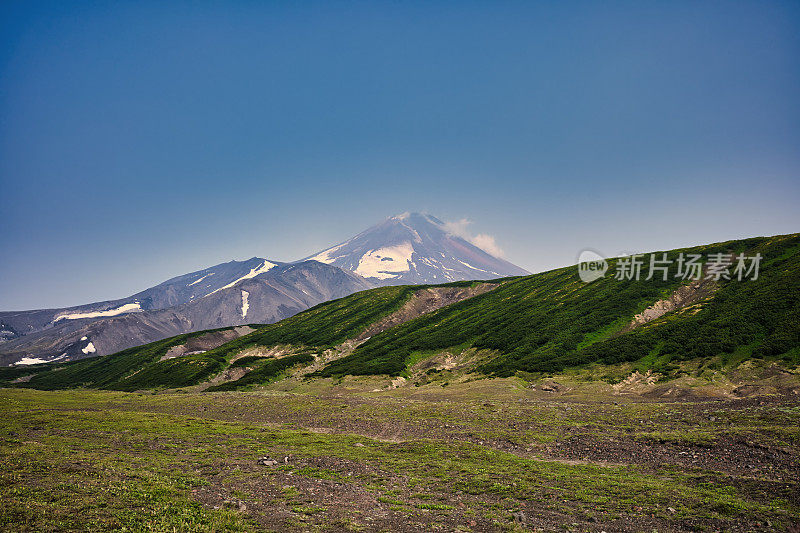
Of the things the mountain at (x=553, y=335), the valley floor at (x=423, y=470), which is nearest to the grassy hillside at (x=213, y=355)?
the mountain at (x=553, y=335)

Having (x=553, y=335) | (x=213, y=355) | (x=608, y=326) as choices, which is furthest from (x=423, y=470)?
(x=213, y=355)

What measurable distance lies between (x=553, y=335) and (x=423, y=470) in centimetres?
6153

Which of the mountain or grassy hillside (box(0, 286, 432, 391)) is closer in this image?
the mountain

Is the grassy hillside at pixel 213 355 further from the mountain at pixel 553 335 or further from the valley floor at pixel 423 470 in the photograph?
the valley floor at pixel 423 470

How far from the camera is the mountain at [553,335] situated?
2014 inches

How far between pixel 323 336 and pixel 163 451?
100665 mm

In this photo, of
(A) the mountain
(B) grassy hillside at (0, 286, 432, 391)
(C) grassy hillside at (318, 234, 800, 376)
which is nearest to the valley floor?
(A) the mountain

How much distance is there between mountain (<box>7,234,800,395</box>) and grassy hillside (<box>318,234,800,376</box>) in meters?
0.27

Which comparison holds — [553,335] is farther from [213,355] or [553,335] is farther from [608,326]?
[213,355]

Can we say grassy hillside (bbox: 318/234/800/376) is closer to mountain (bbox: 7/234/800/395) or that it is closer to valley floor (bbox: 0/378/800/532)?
mountain (bbox: 7/234/800/395)

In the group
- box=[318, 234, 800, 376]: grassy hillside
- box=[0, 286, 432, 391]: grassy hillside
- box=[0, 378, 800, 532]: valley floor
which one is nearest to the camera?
box=[0, 378, 800, 532]: valley floor

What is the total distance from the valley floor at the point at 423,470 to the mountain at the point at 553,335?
16.2 meters

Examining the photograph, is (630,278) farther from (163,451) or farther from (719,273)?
(163,451)

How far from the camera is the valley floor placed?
600 inches
